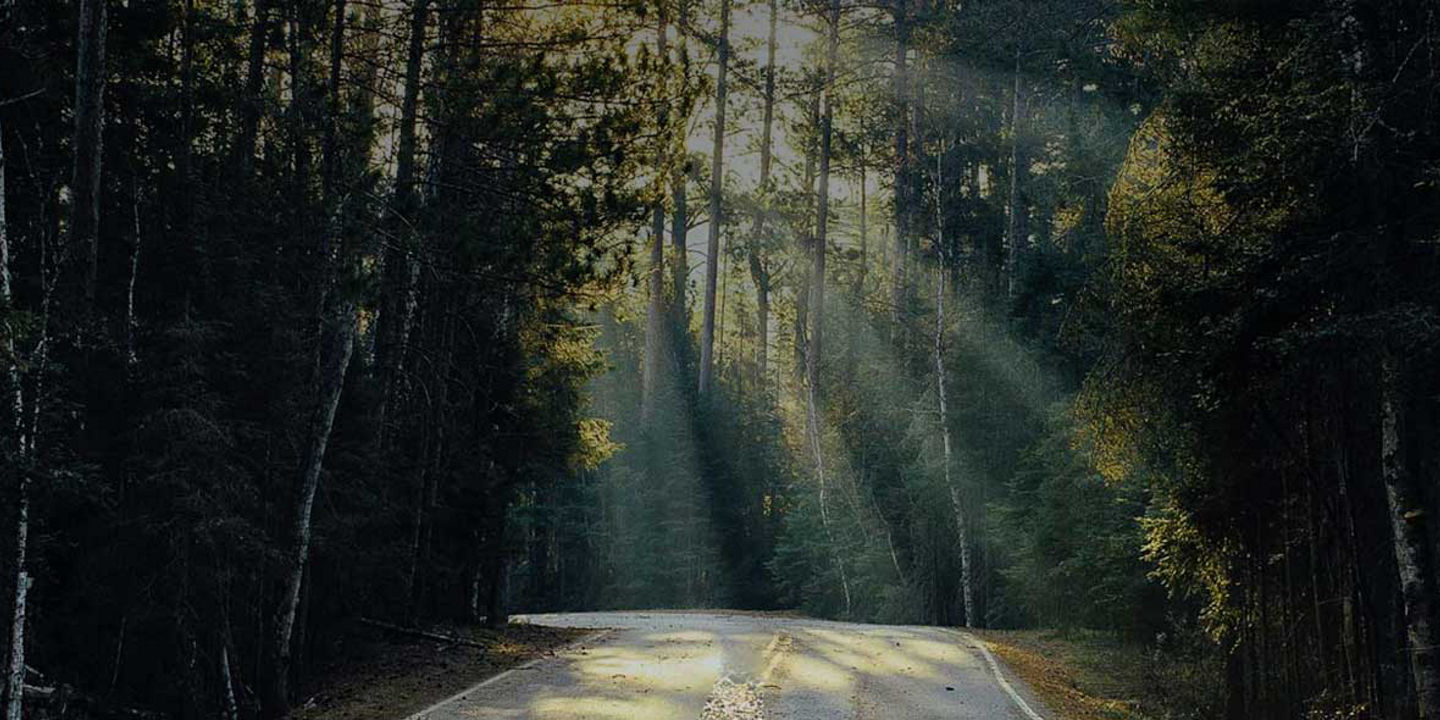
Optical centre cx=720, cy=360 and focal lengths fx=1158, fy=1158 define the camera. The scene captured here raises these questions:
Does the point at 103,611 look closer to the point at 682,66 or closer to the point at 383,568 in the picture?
the point at 383,568

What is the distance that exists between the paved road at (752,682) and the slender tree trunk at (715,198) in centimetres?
2291

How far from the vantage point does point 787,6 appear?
40375 mm

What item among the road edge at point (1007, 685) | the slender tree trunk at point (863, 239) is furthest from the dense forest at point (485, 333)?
the slender tree trunk at point (863, 239)

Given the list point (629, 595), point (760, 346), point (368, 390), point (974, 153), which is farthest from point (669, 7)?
point (760, 346)

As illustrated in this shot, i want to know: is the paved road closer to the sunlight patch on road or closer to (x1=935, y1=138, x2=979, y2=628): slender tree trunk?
the sunlight patch on road

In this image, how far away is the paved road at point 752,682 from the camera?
494 inches

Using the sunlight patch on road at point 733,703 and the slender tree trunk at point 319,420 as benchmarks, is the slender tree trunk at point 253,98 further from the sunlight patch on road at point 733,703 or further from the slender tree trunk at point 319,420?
the sunlight patch on road at point 733,703

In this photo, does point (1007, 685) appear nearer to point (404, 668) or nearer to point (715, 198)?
point (404, 668)

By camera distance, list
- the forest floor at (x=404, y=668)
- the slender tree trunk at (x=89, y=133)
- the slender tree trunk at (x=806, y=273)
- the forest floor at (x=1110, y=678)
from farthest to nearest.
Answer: the slender tree trunk at (x=806, y=273)
the forest floor at (x=1110, y=678)
the forest floor at (x=404, y=668)
the slender tree trunk at (x=89, y=133)

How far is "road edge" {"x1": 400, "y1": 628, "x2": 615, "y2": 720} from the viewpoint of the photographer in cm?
1255

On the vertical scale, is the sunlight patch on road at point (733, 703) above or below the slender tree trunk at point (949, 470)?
below

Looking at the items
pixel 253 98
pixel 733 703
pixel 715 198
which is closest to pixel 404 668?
pixel 733 703

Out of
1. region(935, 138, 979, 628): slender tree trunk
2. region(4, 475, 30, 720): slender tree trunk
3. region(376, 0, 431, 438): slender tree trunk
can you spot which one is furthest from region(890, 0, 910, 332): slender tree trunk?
region(4, 475, 30, 720): slender tree trunk

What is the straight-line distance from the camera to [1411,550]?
1010cm
